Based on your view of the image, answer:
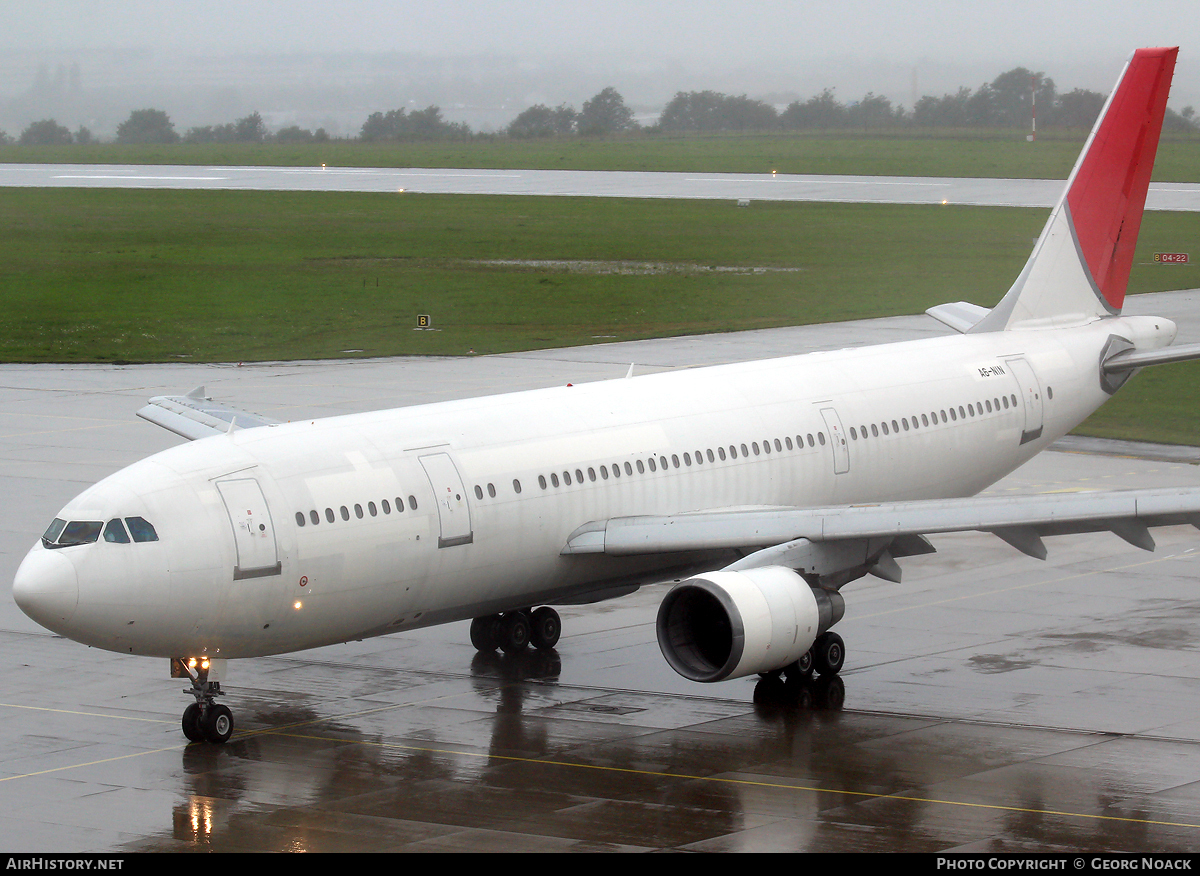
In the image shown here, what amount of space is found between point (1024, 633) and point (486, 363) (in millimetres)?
32088

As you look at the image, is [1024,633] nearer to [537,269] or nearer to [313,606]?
[313,606]

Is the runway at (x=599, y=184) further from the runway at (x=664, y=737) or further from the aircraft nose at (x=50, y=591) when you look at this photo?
the aircraft nose at (x=50, y=591)

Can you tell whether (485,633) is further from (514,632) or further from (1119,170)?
(1119,170)

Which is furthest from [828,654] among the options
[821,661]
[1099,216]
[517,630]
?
[1099,216]

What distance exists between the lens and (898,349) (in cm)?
3191

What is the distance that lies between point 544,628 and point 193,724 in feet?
22.6

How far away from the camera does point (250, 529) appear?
2152 cm

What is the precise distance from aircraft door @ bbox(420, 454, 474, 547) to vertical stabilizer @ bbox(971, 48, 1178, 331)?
1463 centimetres

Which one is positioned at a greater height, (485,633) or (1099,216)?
(1099,216)

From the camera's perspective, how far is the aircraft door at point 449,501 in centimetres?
2325

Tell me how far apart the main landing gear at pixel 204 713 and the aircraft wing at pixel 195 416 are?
8258 mm

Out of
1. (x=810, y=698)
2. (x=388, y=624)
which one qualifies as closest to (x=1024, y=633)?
(x=810, y=698)

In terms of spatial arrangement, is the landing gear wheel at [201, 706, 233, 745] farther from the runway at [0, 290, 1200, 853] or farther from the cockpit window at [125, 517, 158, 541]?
the cockpit window at [125, 517, 158, 541]

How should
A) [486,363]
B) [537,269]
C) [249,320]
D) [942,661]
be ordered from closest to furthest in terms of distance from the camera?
1. [942,661]
2. [486,363]
3. [249,320]
4. [537,269]
